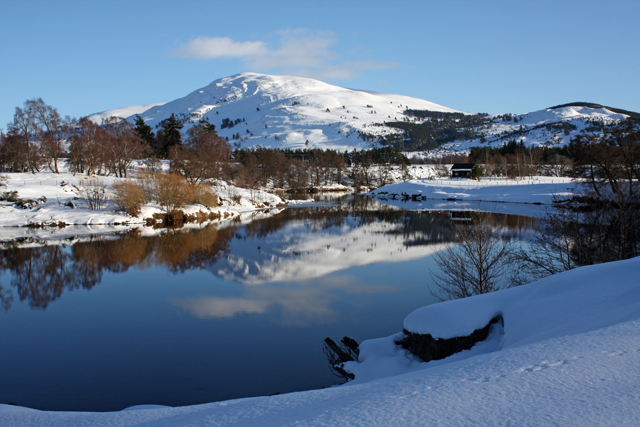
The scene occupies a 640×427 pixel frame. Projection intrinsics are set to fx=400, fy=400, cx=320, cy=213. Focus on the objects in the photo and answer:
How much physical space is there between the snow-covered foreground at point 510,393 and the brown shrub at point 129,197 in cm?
3128

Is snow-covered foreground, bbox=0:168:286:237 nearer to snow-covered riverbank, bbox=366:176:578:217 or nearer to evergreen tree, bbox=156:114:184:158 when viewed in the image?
evergreen tree, bbox=156:114:184:158

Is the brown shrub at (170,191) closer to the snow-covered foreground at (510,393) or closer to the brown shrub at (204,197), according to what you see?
the brown shrub at (204,197)

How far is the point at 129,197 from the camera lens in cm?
3425

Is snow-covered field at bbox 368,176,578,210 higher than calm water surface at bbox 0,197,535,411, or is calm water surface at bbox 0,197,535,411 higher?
snow-covered field at bbox 368,176,578,210

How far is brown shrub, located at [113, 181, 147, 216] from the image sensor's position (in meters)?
34.3

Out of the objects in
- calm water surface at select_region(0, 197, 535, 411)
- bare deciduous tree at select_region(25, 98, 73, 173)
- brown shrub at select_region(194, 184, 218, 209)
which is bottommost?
calm water surface at select_region(0, 197, 535, 411)

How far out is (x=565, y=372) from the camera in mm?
3572

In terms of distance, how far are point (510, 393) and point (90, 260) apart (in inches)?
838

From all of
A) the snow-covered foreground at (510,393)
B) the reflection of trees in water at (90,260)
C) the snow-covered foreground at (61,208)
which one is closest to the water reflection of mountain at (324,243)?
the reflection of trees in water at (90,260)

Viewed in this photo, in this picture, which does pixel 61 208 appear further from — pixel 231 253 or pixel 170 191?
pixel 231 253

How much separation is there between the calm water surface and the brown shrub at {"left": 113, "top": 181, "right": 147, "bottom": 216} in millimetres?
9599

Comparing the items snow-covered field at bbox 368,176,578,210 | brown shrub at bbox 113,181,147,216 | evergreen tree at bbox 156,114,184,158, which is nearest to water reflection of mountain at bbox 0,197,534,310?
brown shrub at bbox 113,181,147,216

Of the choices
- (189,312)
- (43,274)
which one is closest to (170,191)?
(43,274)

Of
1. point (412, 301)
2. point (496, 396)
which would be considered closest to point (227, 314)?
point (412, 301)
